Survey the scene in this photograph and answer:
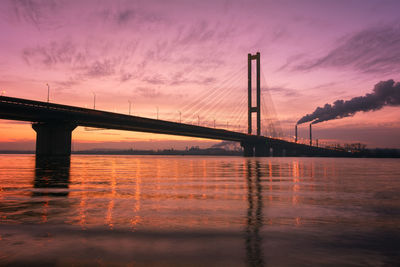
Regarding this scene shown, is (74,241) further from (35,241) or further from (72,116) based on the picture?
(72,116)

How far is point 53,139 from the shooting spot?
8619 cm

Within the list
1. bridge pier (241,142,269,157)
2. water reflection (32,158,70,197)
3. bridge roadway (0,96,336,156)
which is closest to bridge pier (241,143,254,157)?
bridge pier (241,142,269,157)

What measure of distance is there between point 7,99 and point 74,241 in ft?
268

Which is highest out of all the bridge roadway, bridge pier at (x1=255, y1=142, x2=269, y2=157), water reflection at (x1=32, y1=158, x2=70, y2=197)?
the bridge roadway

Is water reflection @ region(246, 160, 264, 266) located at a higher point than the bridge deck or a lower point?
lower

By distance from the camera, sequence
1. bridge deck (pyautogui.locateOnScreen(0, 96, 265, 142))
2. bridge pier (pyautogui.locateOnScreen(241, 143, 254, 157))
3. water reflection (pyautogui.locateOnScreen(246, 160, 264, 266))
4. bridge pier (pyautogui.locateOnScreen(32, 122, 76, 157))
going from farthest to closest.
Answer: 1. bridge pier (pyautogui.locateOnScreen(241, 143, 254, 157))
2. bridge pier (pyautogui.locateOnScreen(32, 122, 76, 157))
3. bridge deck (pyautogui.locateOnScreen(0, 96, 265, 142))
4. water reflection (pyautogui.locateOnScreen(246, 160, 264, 266))

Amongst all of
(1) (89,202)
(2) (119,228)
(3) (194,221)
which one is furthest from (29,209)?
(3) (194,221)

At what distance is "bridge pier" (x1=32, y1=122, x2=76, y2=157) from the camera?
85.9 meters

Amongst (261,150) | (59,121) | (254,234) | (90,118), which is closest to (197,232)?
(254,234)

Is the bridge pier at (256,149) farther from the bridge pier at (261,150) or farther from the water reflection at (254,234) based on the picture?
the water reflection at (254,234)

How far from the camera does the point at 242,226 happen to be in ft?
24.8

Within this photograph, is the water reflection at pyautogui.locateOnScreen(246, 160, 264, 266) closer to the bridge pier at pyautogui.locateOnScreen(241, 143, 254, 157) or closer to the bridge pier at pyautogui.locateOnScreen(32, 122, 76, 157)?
the bridge pier at pyautogui.locateOnScreen(32, 122, 76, 157)

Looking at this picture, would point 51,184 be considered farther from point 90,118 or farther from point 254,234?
point 90,118

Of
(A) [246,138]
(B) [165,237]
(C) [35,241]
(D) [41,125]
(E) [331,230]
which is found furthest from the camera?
(A) [246,138]
